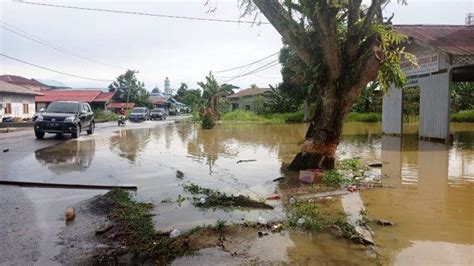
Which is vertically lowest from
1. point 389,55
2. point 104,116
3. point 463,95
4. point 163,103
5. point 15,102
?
point 104,116

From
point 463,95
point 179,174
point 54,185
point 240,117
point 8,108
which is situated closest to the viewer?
Answer: point 54,185

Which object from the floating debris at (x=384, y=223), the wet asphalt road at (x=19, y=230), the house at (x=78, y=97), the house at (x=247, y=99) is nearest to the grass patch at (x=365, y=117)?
the house at (x=247, y=99)

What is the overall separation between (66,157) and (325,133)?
796 centimetres

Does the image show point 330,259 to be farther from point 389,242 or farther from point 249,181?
point 249,181

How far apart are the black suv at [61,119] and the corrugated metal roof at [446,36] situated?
52.1 ft

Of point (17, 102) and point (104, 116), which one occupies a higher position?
point (17, 102)

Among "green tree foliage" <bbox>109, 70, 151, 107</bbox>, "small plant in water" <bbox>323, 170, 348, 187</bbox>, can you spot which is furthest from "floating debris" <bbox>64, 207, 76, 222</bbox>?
"green tree foliage" <bbox>109, 70, 151, 107</bbox>

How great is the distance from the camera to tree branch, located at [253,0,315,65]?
1043 centimetres

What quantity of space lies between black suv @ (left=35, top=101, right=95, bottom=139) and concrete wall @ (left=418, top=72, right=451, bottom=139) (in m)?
16.2

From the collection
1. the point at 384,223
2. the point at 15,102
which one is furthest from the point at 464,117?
the point at 15,102

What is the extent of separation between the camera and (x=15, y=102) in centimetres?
3812

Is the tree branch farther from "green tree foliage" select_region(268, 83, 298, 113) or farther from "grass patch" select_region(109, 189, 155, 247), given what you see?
"green tree foliage" select_region(268, 83, 298, 113)

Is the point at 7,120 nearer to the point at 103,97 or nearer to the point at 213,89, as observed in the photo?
the point at 213,89

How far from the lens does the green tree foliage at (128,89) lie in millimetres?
65062
